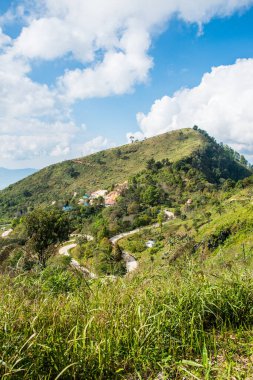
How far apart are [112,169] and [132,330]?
381 feet

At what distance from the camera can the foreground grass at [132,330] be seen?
8.32ft

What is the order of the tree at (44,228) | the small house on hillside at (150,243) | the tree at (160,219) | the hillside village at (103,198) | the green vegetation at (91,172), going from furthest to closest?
the green vegetation at (91,172), the hillside village at (103,198), the tree at (160,219), the small house on hillside at (150,243), the tree at (44,228)

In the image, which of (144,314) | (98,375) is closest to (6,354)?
(98,375)

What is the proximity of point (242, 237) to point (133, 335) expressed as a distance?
97.8 ft

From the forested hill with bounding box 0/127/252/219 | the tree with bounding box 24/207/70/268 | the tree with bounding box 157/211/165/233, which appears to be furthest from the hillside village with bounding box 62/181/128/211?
the tree with bounding box 24/207/70/268

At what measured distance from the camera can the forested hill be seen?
10519 cm

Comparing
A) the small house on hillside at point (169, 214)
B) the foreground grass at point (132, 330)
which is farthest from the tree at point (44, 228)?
the small house on hillside at point (169, 214)

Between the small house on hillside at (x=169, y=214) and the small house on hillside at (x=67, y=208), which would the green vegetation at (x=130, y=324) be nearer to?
the small house on hillside at (x=169, y=214)

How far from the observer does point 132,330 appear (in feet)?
9.69

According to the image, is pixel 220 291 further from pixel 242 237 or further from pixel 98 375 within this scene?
pixel 242 237

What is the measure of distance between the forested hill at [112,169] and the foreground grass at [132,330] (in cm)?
9232

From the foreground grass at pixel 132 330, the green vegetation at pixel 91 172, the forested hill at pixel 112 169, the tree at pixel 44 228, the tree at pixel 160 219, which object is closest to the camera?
the foreground grass at pixel 132 330

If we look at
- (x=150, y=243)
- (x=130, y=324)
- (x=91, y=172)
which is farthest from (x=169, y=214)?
(x=130, y=324)

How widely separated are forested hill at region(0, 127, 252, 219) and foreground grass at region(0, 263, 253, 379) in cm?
9232
